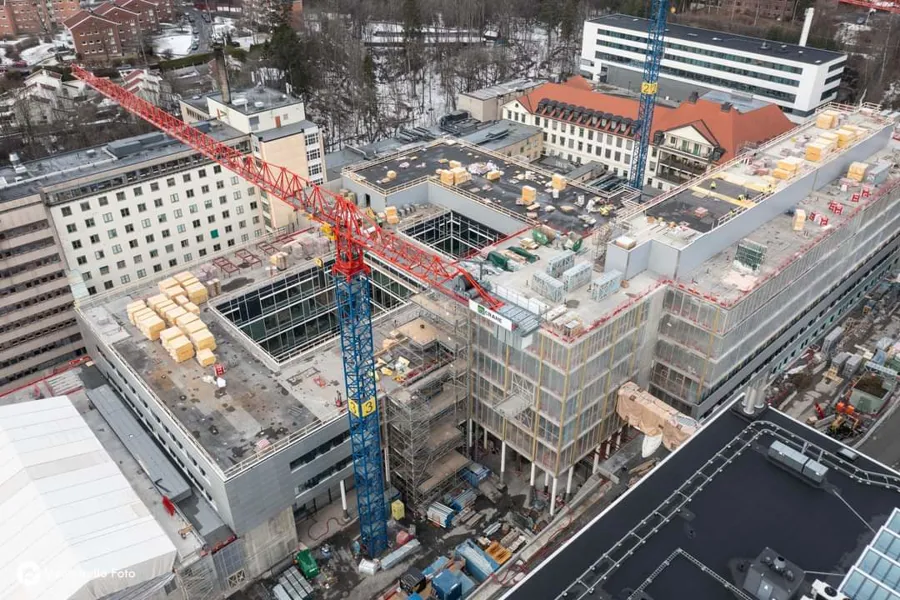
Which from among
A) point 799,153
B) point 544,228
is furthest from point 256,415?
point 799,153

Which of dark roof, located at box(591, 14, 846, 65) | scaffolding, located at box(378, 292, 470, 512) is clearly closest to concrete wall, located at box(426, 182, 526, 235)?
scaffolding, located at box(378, 292, 470, 512)

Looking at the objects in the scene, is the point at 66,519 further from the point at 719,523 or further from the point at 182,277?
the point at 719,523

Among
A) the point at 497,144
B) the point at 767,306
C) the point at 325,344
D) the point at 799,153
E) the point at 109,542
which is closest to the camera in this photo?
the point at 109,542

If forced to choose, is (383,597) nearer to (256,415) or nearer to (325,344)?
(256,415)

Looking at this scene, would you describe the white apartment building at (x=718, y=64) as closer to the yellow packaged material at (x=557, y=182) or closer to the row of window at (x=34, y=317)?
the yellow packaged material at (x=557, y=182)

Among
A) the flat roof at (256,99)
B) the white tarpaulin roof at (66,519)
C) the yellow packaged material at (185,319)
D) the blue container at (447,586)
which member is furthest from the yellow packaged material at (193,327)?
the flat roof at (256,99)

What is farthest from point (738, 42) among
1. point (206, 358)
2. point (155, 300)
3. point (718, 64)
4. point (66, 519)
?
point (66, 519)
